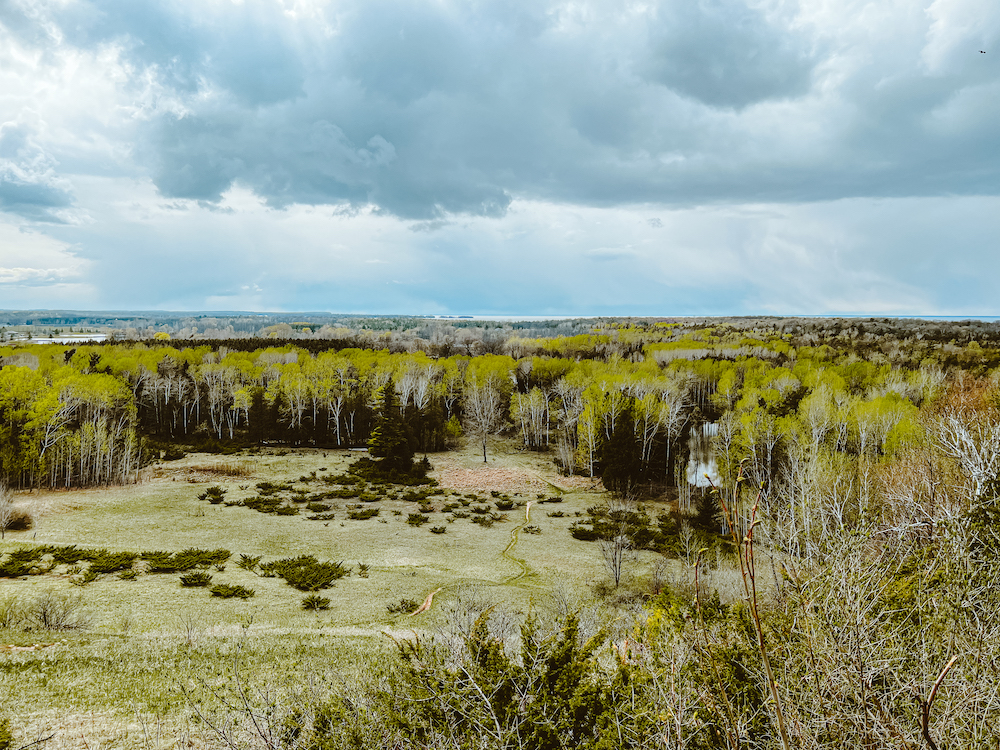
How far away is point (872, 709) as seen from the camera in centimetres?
573

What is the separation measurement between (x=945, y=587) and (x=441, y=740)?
8.51 m

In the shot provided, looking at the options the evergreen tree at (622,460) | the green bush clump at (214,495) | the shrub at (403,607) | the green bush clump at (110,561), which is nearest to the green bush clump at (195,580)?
the green bush clump at (110,561)

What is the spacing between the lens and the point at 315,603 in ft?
73.3

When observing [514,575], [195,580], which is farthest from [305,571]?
[514,575]

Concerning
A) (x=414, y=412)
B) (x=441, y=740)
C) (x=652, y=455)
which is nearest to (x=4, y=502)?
(x=414, y=412)

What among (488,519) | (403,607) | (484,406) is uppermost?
(484,406)

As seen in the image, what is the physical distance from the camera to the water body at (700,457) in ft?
142

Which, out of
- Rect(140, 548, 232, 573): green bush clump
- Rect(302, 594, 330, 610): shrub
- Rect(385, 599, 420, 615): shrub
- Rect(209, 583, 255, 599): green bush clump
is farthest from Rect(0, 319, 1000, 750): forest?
Rect(140, 548, 232, 573): green bush clump

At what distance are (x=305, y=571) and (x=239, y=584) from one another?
3.01 metres

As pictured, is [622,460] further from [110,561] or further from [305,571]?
[110,561]

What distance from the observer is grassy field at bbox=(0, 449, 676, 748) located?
46.5 feet

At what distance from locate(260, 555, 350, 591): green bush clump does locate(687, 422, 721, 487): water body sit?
94.5 feet

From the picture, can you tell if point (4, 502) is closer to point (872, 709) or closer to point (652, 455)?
point (872, 709)

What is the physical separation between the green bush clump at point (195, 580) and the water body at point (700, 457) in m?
34.3
